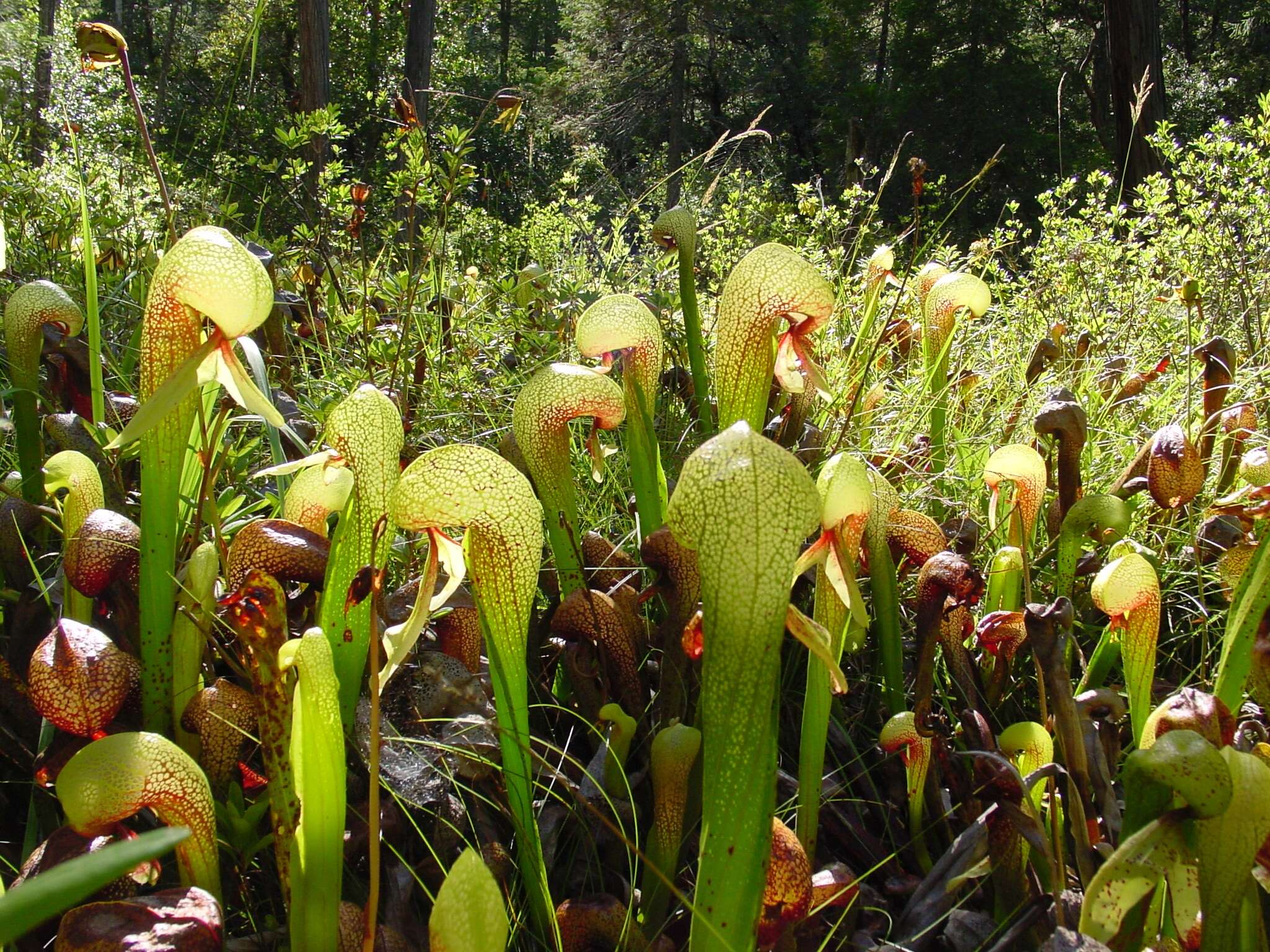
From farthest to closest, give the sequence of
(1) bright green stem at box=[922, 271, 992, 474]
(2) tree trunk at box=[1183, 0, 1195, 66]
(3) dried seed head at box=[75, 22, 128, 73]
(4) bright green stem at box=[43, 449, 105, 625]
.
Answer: (2) tree trunk at box=[1183, 0, 1195, 66] → (1) bright green stem at box=[922, 271, 992, 474] → (3) dried seed head at box=[75, 22, 128, 73] → (4) bright green stem at box=[43, 449, 105, 625]

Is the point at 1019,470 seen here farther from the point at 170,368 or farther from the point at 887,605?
the point at 170,368

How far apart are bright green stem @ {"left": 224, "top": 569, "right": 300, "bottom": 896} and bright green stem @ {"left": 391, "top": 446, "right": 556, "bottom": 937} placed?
0.12 metres

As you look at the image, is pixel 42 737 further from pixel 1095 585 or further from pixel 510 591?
pixel 1095 585

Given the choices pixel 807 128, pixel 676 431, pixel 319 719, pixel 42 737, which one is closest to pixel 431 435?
pixel 676 431

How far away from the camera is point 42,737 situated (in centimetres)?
93

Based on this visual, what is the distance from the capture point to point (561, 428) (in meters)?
1.07

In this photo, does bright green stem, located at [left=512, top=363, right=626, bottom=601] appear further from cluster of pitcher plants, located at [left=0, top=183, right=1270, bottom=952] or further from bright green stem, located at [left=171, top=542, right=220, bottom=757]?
bright green stem, located at [left=171, top=542, right=220, bottom=757]

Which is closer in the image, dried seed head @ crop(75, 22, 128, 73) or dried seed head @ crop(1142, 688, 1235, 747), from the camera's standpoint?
dried seed head @ crop(1142, 688, 1235, 747)

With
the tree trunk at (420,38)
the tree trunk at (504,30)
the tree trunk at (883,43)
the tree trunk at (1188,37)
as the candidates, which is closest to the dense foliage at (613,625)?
the tree trunk at (420,38)

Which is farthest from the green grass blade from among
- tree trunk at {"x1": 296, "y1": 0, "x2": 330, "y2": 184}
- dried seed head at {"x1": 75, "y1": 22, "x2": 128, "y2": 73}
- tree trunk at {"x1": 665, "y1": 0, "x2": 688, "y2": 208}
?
tree trunk at {"x1": 665, "y1": 0, "x2": 688, "y2": 208}

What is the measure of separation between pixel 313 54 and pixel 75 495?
4.91m

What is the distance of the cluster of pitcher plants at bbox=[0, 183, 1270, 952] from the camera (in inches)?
26.0

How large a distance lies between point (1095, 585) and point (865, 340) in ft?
3.83

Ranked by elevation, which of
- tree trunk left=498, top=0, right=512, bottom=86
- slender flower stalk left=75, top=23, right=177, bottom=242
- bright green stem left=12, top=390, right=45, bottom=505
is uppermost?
tree trunk left=498, top=0, right=512, bottom=86
